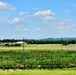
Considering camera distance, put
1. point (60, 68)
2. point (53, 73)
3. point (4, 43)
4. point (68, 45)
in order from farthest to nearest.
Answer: point (68, 45)
point (4, 43)
point (60, 68)
point (53, 73)

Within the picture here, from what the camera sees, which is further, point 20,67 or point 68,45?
point 68,45

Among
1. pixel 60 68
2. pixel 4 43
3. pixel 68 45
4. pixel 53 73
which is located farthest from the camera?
pixel 68 45

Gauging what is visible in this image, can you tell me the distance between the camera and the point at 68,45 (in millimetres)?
32531

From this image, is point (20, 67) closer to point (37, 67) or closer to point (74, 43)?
point (37, 67)

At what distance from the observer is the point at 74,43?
33.6 m

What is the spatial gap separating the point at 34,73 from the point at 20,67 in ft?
11.9

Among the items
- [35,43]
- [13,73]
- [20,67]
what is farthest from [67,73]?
[35,43]

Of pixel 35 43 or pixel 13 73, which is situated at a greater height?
pixel 35 43

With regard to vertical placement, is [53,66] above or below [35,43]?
below

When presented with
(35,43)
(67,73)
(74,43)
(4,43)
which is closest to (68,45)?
(74,43)

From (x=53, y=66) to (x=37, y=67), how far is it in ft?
4.04

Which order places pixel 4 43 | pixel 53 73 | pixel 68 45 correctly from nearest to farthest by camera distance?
pixel 53 73, pixel 4 43, pixel 68 45

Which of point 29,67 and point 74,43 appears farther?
point 74,43

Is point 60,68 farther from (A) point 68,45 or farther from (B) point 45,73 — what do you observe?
(A) point 68,45
